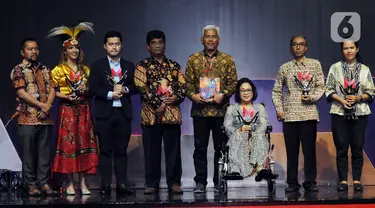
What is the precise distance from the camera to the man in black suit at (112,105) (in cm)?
644

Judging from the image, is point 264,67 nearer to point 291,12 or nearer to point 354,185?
point 291,12

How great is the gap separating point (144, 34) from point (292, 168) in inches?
85.9

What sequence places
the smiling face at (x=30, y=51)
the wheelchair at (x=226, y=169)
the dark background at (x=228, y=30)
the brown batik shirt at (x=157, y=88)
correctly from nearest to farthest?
the wheelchair at (x=226, y=169), the brown batik shirt at (x=157, y=88), the smiling face at (x=30, y=51), the dark background at (x=228, y=30)

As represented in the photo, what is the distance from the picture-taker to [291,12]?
24.9 ft

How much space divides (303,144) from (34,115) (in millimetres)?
A: 2523

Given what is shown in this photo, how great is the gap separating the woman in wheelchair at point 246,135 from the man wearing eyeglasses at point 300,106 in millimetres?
248

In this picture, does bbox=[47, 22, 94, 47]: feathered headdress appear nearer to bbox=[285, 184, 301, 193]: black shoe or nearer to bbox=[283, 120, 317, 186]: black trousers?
bbox=[283, 120, 317, 186]: black trousers

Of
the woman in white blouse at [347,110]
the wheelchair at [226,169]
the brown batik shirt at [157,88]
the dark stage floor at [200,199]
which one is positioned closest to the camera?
the dark stage floor at [200,199]

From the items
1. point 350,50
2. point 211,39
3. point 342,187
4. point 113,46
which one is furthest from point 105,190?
point 350,50

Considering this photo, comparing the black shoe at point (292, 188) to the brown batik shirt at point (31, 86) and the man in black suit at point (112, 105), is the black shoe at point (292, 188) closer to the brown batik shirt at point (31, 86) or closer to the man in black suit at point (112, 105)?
the man in black suit at point (112, 105)

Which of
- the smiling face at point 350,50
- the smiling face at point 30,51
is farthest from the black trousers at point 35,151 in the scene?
the smiling face at point 350,50

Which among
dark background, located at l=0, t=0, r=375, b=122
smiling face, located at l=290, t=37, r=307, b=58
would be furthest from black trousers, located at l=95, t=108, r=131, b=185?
smiling face, located at l=290, t=37, r=307, b=58

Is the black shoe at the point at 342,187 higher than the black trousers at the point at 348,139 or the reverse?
the reverse

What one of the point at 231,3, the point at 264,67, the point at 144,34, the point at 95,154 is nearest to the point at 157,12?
the point at 144,34
